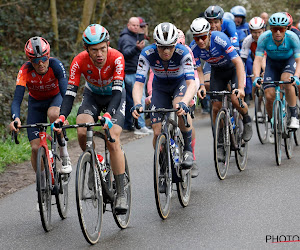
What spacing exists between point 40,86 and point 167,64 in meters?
1.57

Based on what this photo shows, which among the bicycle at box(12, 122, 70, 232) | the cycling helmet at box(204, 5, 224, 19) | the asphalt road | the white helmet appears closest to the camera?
the asphalt road

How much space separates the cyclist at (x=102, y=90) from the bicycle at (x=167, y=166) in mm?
357

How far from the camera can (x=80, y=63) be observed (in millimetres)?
7465

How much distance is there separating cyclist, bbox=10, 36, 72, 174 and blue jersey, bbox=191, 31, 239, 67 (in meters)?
2.38

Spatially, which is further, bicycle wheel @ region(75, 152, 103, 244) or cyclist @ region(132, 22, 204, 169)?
cyclist @ region(132, 22, 204, 169)

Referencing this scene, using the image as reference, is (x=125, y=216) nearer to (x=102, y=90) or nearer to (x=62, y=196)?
(x=62, y=196)

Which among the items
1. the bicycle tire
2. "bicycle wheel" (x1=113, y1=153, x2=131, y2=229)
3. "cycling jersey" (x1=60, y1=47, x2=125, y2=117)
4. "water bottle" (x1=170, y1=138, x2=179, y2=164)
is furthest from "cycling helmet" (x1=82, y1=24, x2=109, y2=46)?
the bicycle tire

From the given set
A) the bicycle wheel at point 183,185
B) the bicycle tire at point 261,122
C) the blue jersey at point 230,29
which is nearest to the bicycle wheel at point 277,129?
the bicycle tire at point 261,122

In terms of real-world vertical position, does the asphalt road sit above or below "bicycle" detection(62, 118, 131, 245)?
below

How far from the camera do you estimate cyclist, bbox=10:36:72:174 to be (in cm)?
784

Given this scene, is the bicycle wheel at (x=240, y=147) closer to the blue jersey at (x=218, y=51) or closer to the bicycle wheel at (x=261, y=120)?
the blue jersey at (x=218, y=51)

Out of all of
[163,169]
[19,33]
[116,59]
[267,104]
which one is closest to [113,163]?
[163,169]

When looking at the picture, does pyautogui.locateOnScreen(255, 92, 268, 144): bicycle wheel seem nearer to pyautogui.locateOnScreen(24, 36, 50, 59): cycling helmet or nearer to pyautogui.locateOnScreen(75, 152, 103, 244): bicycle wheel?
pyautogui.locateOnScreen(24, 36, 50, 59): cycling helmet

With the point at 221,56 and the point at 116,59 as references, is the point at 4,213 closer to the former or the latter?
the point at 116,59
